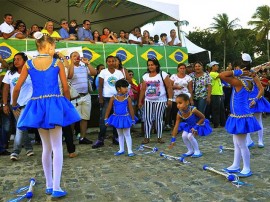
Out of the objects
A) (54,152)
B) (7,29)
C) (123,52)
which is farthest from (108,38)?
(54,152)

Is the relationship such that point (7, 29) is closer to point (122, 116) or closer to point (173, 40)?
point (122, 116)

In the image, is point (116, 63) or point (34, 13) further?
point (34, 13)

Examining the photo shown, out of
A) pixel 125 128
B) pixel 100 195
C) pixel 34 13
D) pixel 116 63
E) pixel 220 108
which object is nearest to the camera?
pixel 100 195

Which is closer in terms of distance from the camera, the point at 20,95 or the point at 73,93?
the point at 20,95

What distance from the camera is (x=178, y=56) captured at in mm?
10578

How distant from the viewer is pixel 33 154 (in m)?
6.11

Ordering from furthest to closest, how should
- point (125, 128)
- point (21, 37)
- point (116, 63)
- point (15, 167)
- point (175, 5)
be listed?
point (175, 5) < point (21, 37) < point (116, 63) < point (125, 128) < point (15, 167)

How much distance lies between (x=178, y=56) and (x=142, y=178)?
23.0 feet

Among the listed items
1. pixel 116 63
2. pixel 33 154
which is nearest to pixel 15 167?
pixel 33 154

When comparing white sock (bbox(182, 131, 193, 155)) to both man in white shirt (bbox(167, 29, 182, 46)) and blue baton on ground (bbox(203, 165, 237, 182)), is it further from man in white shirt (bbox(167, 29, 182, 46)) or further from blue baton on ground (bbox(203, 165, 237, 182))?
man in white shirt (bbox(167, 29, 182, 46))

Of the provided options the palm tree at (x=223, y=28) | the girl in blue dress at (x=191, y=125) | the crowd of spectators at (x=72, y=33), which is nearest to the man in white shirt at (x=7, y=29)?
the crowd of spectators at (x=72, y=33)

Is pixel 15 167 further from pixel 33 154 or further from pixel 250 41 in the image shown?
pixel 250 41

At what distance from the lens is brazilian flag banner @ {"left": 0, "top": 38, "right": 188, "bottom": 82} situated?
8.13 metres

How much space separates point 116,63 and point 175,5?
4.45m
